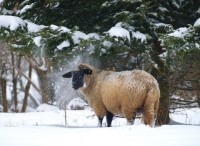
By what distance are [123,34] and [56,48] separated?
83.0 inches

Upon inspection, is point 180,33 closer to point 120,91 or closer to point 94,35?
point 120,91

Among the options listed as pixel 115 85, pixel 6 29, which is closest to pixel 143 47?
pixel 115 85

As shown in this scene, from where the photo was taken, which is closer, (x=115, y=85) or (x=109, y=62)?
(x=115, y=85)

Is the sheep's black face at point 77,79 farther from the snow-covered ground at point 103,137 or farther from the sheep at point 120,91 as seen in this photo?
the snow-covered ground at point 103,137

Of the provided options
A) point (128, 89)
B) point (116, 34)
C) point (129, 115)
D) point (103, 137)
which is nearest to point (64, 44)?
point (116, 34)

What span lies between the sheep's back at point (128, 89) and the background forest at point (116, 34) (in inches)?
43.9

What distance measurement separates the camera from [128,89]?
29.2 ft

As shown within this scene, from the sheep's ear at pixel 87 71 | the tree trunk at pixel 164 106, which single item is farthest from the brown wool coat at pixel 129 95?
the tree trunk at pixel 164 106

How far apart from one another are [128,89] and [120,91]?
0.27 m

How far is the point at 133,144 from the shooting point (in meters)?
5.65

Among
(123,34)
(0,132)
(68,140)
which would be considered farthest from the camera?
(123,34)

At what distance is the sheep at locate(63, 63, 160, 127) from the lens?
875 cm

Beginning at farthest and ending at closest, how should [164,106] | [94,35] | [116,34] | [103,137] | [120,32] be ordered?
[164,106], [94,35], [120,32], [116,34], [103,137]

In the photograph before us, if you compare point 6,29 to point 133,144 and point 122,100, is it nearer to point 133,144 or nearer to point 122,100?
point 122,100
